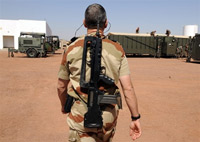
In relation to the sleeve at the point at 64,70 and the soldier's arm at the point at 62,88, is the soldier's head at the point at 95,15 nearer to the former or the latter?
the sleeve at the point at 64,70

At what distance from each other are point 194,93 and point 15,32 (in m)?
32.7

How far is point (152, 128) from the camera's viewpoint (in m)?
3.68

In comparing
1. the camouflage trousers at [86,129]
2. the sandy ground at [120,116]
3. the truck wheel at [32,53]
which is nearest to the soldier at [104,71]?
the camouflage trousers at [86,129]

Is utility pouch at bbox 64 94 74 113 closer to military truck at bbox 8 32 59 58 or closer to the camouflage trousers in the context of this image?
the camouflage trousers

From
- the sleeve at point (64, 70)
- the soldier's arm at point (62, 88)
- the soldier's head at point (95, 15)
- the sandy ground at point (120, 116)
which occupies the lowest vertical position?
the sandy ground at point (120, 116)

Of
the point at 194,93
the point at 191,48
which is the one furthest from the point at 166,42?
the point at 194,93

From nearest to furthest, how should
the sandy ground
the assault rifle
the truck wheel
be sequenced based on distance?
1. the assault rifle
2. the sandy ground
3. the truck wheel

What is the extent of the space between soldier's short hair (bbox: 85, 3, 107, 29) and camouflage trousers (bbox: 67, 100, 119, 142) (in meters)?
0.60

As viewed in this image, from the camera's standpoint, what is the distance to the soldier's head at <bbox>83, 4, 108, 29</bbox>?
63.9 inches

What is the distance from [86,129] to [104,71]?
450 millimetres

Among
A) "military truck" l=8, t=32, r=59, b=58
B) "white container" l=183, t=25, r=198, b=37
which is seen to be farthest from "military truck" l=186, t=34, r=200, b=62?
"white container" l=183, t=25, r=198, b=37

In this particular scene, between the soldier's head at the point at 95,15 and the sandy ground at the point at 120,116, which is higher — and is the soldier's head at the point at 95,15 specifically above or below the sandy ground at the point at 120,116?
above

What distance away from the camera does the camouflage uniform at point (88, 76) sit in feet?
5.33

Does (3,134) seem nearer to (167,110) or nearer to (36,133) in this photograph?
(36,133)
